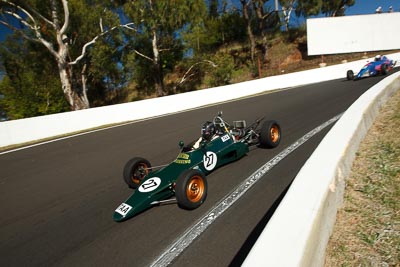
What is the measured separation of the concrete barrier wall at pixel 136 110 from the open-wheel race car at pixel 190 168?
28.1 ft

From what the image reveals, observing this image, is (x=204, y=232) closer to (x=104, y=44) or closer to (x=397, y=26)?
(x=104, y=44)

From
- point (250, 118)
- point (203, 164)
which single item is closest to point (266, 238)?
point (203, 164)

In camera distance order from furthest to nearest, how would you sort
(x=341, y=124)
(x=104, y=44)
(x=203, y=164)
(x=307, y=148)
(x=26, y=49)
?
(x=26, y=49) < (x=104, y=44) < (x=307, y=148) < (x=203, y=164) < (x=341, y=124)

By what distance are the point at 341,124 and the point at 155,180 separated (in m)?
2.75

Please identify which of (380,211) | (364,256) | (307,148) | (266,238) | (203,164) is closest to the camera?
(266,238)

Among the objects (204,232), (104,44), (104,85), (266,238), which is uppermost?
(104,44)

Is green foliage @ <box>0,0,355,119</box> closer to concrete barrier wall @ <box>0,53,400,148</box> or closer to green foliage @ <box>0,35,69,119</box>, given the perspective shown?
green foliage @ <box>0,35,69,119</box>

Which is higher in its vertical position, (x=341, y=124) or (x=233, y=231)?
(x=341, y=124)

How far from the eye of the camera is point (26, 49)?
3325cm

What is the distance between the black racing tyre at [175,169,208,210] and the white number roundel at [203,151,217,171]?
66 cm

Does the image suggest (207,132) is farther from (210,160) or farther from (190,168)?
(190,168)

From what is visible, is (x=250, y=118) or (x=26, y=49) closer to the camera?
(x=250, y=118)

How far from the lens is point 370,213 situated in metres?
2.62

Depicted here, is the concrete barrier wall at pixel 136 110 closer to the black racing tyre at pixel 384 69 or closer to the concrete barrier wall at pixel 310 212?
the black racing tyre at pixel 384 69
